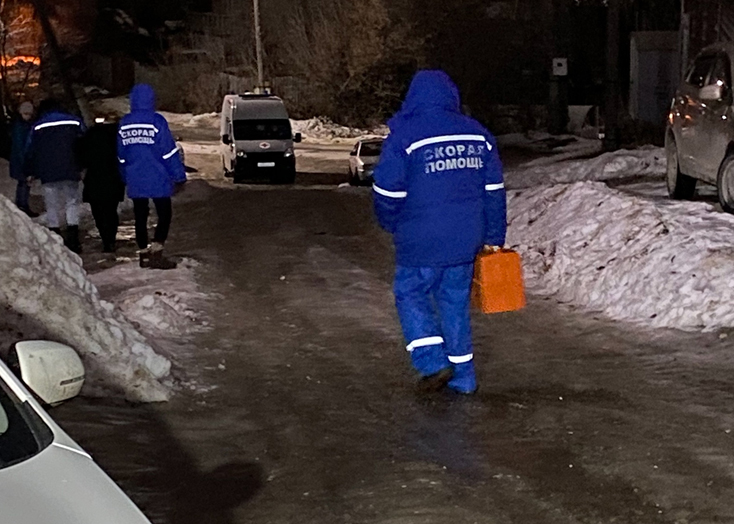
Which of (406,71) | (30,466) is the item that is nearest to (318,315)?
(30,466)

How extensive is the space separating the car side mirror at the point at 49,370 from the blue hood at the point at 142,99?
8.03 metres

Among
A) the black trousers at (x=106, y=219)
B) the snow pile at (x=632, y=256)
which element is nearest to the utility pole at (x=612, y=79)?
the snow pile at (x=632, y=256)

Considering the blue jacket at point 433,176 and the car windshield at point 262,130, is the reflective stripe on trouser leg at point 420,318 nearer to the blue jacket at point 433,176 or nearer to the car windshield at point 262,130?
the blue jacket at point 433,176

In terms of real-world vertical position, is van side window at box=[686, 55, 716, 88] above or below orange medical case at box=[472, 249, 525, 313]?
above

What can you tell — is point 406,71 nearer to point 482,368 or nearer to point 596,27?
point 596,27

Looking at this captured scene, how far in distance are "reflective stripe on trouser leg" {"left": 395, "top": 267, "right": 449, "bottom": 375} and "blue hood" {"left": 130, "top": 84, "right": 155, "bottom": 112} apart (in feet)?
Answer: 16.2

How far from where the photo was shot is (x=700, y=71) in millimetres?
13422

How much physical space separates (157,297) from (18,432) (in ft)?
21.0

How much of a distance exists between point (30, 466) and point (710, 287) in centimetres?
726

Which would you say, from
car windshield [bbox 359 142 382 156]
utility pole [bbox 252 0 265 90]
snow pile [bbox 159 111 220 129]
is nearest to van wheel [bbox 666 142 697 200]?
car windshield [bbox 359 142 382 156]

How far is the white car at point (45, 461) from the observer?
2.77 m

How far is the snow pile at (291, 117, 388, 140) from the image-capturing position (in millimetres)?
43906

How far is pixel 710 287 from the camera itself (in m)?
9.29

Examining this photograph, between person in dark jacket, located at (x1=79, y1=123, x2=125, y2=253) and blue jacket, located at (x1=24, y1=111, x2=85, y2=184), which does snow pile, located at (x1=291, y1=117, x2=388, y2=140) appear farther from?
blue jacket, located at (x1=24, y1=111, x2=85, y2=184)
